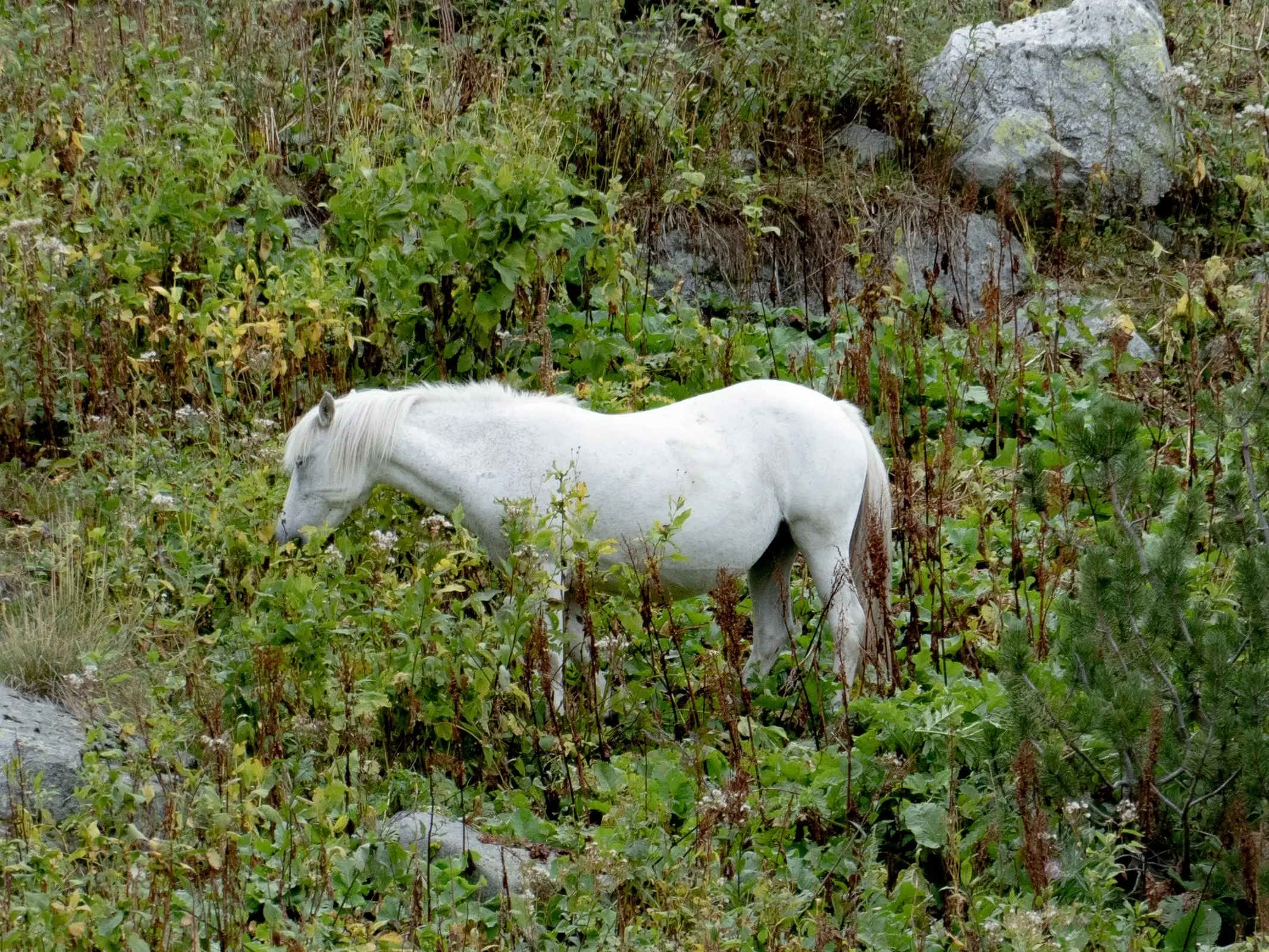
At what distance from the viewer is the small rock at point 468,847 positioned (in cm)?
392

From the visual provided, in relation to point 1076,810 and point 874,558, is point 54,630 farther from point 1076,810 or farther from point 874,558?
point 1076,810

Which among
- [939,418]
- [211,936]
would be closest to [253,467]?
[211,936]

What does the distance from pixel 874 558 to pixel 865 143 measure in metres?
6.19

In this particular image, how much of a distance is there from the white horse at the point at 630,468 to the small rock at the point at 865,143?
4.39 m

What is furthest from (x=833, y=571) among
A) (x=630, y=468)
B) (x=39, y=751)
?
(x=39, y=751)

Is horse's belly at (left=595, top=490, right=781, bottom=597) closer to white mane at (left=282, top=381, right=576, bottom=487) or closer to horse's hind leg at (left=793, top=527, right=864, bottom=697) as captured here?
horse's hind leg at (left=793, top=527, right=864, bottom=697)

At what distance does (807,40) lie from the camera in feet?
32.4

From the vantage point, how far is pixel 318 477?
5535 mm

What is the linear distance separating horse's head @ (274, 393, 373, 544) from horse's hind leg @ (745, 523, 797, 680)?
167cm

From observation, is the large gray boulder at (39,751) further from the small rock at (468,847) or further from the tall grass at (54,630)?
the small rock at (468,847)

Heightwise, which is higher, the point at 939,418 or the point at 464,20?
the point at 464,20

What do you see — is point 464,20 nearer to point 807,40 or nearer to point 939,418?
point 807,40

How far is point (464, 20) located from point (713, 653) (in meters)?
6.39

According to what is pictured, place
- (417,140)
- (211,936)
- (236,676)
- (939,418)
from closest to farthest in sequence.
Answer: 1. (211,936)
2. (236,676)
3. (939,418)
4. (417,140)
